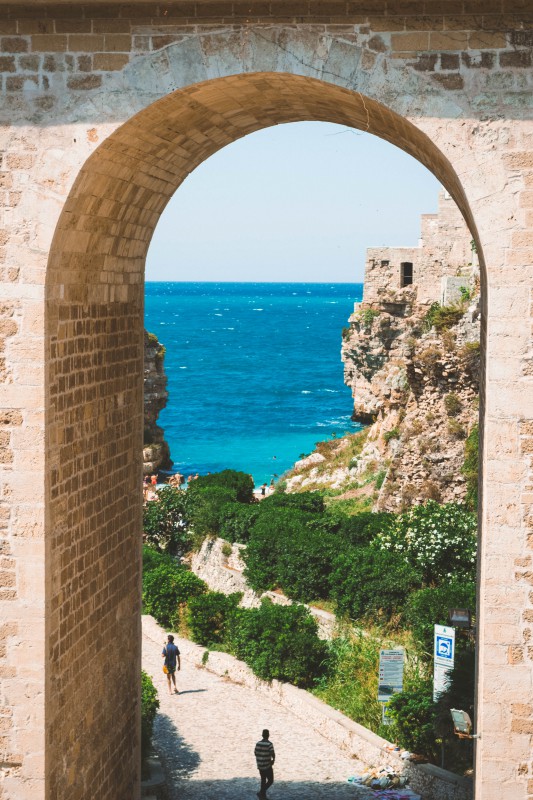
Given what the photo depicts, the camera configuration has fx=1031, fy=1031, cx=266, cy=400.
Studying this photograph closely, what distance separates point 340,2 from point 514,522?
3269 millimetres

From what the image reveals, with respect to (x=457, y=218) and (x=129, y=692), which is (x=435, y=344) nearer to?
(x=457, y=218)

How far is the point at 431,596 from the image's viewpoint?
524 inches

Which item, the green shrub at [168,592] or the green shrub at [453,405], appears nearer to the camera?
the green shrub at [168,592]

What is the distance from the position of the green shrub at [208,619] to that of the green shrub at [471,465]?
14.8 feet

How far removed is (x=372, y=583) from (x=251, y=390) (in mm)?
63751

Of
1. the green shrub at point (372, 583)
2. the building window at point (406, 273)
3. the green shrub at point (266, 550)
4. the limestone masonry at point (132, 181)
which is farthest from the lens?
the building window at point (406, 273)

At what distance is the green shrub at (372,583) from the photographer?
14578mm

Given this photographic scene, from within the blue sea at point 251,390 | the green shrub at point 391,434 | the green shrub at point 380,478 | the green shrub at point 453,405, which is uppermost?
the green shrub at point 453,405

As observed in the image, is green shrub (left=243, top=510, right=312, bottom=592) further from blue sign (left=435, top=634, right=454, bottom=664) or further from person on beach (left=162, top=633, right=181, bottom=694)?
blue sign (left=435, top=634, right=454, bottom=664)

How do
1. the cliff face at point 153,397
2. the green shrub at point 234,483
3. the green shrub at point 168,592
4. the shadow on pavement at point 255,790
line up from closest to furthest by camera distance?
the shadow on pavement at point 255,790, the green shrub at point 168,592, the green shrub at point 234,483, the cliff face at point 153,397

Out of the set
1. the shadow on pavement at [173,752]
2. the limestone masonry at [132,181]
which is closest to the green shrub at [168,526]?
the shadow on pavement at [173,752]

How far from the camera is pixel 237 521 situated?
1938 centimetres

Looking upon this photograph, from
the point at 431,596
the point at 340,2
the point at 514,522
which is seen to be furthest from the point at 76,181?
the point at 431,596

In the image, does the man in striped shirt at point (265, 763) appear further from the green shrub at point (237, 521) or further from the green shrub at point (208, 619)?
the green shrub at point (237, 521)
